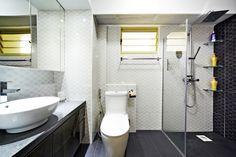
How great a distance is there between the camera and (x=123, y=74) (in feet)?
8.90

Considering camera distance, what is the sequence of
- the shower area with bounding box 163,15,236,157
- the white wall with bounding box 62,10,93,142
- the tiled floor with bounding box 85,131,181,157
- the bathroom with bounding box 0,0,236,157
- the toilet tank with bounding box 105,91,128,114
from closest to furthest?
the bathroom with bounding box 0,0,236,157, the tiled floor with bounding box 85,131,181,157, the shower area with bounding box 163,15,236,157, the white wall with bounding box 62,10,93,142, the toilet tank with bounding box 105,91,128,114

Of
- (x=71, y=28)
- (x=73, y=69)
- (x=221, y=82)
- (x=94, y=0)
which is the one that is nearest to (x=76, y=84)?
(x=73, y=69)

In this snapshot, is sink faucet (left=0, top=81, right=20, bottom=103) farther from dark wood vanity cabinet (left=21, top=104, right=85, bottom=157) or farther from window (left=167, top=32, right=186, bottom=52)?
window (left=167, top=32, right=186, bottom=52)

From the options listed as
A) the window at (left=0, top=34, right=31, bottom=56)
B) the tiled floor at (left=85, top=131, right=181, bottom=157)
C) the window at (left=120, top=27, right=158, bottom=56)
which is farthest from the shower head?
the window at (left=0, top=34, right=31, bottom=56)

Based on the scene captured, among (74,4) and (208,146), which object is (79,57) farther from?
(208,146)

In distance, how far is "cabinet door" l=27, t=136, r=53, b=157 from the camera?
2.84 feet

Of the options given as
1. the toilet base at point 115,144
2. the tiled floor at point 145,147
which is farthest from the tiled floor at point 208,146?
the toilet base at point 115,144

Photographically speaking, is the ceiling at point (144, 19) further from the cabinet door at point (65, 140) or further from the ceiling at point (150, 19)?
the cabinet door at point (65, 140)

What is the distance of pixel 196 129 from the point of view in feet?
8.80

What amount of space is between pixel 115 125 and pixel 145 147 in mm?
671

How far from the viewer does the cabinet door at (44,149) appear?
87cm

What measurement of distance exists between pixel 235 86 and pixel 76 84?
2.62 m

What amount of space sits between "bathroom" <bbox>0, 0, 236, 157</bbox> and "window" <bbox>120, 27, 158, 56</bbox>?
20 mm

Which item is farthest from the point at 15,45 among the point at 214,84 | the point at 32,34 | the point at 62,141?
the point at 214,84
